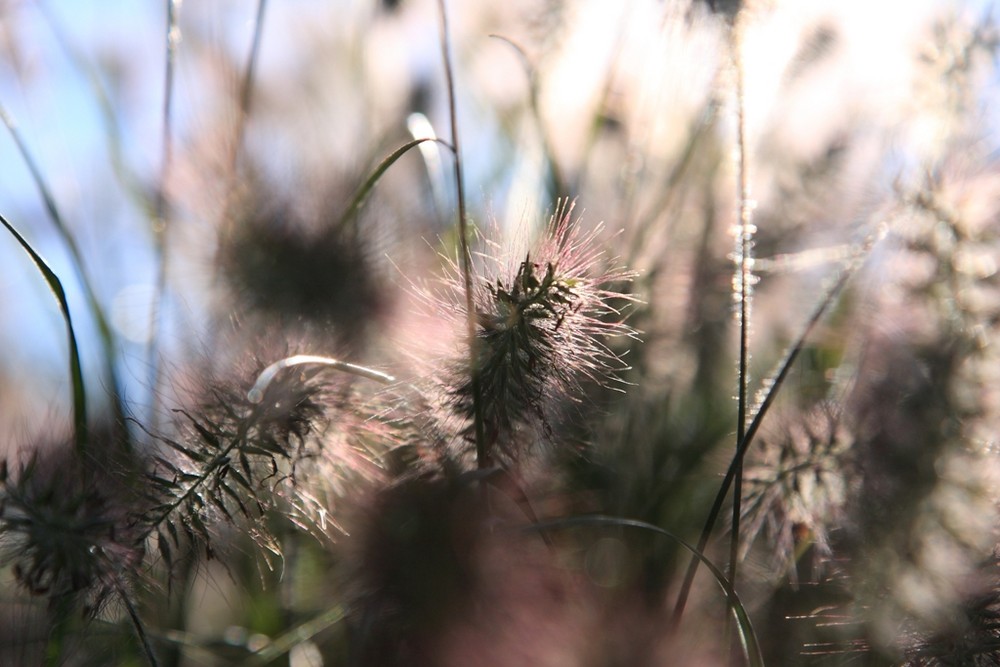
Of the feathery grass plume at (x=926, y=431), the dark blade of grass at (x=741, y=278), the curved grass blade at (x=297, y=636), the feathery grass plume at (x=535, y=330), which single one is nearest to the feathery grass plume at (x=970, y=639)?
the feathery grass plume at (x=926, y=431)

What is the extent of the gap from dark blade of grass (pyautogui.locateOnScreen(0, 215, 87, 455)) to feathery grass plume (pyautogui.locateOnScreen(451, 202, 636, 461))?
236 millimetres

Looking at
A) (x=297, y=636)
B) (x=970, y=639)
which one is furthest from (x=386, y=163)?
(x=970, y=639)

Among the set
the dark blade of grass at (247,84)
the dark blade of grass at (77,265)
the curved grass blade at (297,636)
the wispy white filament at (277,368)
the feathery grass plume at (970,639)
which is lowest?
the feathery grass plume at (970,639)

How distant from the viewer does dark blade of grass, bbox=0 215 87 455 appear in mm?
511

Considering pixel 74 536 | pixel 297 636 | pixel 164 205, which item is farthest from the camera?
pixel 164 205

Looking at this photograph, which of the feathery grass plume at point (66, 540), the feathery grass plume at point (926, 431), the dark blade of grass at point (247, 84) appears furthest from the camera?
the dark blade of grass at point (247, 84)

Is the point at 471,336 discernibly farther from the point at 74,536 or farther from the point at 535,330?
the point at 74,536

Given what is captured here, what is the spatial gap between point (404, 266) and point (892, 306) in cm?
40

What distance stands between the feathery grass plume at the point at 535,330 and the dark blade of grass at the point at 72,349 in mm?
236

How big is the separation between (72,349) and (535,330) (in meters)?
0.27

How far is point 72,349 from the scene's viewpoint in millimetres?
521

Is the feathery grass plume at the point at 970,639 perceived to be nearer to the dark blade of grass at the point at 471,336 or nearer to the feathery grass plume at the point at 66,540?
the dark blade of grass at the point at 471,336

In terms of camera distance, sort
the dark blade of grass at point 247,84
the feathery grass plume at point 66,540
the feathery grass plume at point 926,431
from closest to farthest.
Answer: the feathery grass plume at point 66,540
the feathery grass plume at point 926,431
the dark blade of grass at point 247,84

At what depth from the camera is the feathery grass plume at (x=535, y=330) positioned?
52 cm
